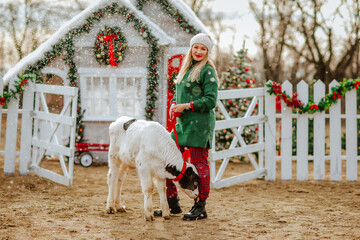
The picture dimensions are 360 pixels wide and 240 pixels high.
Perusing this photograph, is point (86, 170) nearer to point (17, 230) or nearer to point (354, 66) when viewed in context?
point (17, 230)

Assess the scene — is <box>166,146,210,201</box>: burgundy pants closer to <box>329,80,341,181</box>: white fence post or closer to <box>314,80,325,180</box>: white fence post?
<box>314,80,325,180</box>: white fence post

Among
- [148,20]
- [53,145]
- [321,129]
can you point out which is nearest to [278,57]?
[148,20]

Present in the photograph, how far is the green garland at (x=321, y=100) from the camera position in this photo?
707 centimetres

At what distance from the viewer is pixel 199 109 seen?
167 inches

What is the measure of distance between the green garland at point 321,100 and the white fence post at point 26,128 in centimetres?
416

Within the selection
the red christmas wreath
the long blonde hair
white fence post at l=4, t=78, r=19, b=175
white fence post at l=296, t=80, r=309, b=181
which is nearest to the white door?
white fence post at l=4, t=78, r=19, b=175

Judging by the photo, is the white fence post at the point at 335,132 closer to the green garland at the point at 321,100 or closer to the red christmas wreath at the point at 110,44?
the green garland at the point at 321,100

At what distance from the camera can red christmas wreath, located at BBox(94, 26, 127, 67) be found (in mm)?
10180

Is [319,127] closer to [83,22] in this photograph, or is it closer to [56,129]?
[56,129]

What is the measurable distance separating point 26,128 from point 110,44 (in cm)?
362

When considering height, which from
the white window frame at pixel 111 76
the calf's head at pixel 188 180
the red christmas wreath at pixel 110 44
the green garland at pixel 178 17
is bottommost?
the calf's head at pixel 188 180

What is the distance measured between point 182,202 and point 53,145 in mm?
2667

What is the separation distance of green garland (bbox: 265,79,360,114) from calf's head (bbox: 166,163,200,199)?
10.8 ft

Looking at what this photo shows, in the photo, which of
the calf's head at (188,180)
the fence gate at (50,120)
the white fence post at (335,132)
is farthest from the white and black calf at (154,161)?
the white fence post at (335,132)
